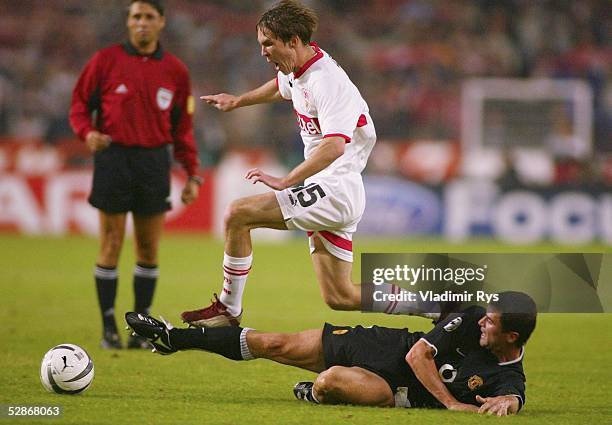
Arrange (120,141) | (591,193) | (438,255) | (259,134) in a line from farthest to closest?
(259,134) < (591,193) < (120,141) < (438,255)

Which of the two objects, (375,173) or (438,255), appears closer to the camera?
(438,255)

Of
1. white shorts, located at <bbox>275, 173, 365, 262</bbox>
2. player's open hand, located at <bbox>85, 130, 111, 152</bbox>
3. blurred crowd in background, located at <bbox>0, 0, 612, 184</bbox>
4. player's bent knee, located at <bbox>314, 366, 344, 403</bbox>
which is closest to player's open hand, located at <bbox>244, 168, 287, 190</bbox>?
white shorts, located at <bbox>275, 173, 365, 262</bbox>

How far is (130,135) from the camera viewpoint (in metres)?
7.79

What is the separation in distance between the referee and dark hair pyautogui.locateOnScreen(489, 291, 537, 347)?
3203 millimetres

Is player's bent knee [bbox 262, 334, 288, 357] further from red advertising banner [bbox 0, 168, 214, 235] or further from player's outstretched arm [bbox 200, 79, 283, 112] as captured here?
red advertising banner [bbox 0, 168, 214, 235]

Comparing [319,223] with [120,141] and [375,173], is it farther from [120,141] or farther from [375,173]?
[375,173]

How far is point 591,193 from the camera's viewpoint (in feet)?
53.7

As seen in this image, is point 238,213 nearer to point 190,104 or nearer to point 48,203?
point 190,104

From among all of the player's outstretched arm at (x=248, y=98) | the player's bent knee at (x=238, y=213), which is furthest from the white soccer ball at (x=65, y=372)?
the player's outstretched arm at (x=248, y=98)

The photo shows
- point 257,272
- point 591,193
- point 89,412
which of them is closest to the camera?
point 89,412

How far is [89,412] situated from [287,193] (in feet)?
5.60

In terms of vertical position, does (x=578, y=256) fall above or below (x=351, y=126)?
below

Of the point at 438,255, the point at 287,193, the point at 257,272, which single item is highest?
the point at 287,193

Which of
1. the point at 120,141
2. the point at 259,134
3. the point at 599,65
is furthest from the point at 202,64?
the point at 120,141
